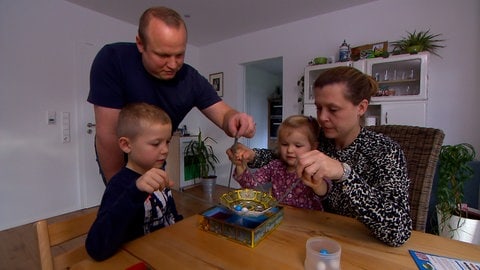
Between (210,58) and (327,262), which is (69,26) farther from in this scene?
(327,262)

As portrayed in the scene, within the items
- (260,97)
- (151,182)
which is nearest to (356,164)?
(151,182)

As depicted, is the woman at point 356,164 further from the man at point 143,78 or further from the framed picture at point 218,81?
the framed picture at point 218,81

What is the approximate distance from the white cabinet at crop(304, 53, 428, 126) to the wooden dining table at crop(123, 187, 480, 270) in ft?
6.39

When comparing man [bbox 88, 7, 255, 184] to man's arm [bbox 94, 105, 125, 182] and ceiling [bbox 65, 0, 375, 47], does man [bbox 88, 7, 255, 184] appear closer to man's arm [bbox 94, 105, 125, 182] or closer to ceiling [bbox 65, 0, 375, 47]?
man's arm [bbox 94, 105, 125, 182]

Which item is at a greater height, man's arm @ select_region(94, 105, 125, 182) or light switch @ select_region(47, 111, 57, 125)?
light switch @ select_region(47, 111, 57, 125)

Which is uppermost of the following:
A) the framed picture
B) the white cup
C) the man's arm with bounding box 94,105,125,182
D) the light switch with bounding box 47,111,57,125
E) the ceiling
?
the ceiling

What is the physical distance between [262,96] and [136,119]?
485cm

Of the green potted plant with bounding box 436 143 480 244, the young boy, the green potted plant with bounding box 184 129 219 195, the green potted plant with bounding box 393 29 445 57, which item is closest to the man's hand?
the young boy

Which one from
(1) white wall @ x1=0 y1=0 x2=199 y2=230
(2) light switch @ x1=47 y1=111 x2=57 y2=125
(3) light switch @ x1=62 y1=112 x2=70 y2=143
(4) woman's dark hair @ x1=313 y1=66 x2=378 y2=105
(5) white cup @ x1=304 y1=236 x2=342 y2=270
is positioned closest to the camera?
(5) white cup @ x1=304 y1=236 x2=342 y2=270

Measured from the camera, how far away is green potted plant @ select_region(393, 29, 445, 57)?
2.28 metres

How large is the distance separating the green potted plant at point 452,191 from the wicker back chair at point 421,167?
0.95 metres

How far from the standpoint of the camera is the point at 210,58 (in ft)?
13.9

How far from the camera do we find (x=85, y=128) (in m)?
2.92

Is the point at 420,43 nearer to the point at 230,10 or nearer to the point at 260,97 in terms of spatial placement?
the point at 230,10
